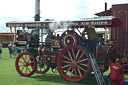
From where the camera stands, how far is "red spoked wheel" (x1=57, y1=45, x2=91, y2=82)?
735 centimetres

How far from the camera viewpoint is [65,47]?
772cm

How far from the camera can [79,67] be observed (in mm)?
7480

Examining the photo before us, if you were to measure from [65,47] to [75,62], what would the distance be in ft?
2.12

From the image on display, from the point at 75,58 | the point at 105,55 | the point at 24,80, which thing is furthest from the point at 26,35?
the point at 105,55

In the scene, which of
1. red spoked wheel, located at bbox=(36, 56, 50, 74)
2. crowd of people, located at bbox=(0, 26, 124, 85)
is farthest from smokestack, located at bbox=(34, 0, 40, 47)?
crowd of people, located at bbox=(0, 26, 124, 85)

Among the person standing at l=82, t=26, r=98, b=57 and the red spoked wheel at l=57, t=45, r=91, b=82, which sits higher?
the person standing at l=82, t=26, r=98, b=57

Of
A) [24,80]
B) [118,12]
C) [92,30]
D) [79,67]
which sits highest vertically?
[118,12]

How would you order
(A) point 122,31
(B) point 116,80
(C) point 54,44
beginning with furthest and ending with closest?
→ (A) point 122,31
(C) point 54,44
(B) point 116,80

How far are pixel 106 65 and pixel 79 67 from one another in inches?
36.8

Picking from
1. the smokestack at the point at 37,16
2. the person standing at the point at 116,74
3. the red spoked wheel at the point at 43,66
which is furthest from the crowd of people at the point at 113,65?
the smokestack at the point at 37,16

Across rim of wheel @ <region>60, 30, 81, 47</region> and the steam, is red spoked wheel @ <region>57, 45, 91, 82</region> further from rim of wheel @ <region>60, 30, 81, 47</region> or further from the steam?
the steam

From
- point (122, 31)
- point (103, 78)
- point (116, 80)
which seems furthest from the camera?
point (122, 31)

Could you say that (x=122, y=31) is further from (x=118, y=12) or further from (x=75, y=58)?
(x=75, y=58)

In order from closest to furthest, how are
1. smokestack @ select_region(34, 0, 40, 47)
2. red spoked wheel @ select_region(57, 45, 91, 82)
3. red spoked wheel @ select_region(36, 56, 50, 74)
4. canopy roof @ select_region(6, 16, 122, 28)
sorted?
1. canopy roof @ select_region(6, 16, 122, 28)
2. red spoked wheel @ select_region(57, 45, 91, 82)
3. red spoked wheel @ select_region(36, 56, 50, 74)
4. smokestack @ select_region(34, 0, 40, 47)
